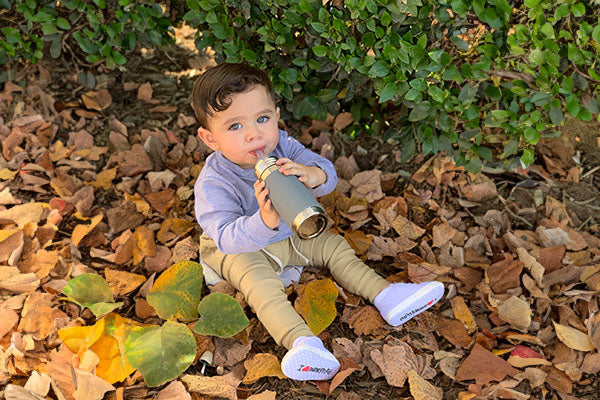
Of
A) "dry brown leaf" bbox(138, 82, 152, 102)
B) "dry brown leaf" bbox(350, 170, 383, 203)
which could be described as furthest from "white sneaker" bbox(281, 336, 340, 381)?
"dry brown leaf" bbox(138, 82, 152, 102)

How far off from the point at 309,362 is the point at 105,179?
1.53 meters

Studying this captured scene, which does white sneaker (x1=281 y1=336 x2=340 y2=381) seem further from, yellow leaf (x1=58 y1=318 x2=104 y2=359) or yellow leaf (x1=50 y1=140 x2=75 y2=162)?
yellow leaf (x1=50 y1=140 x2=75 y2=162)

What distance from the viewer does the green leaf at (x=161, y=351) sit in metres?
2.16

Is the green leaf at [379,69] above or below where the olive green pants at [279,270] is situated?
above

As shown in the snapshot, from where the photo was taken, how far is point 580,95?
2262 mm

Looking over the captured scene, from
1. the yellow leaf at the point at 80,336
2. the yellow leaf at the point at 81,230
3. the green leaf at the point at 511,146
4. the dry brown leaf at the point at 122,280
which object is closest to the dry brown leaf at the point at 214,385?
the yellow leaf at the point at 80,336

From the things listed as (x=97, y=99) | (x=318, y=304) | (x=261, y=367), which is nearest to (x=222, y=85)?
(x=318, y=304)

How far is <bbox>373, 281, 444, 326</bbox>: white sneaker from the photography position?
2.35 metres

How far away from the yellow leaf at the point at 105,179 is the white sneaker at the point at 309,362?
55.3 inches

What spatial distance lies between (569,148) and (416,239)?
0.97 meters

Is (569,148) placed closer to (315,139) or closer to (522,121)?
(522,121)

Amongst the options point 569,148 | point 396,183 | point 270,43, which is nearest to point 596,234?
point 569,148

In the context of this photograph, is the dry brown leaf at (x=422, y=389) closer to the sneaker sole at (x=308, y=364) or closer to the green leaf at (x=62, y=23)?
the sneaker sole at (x=308, y=364)

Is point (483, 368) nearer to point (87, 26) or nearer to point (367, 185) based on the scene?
point (367, 185)
